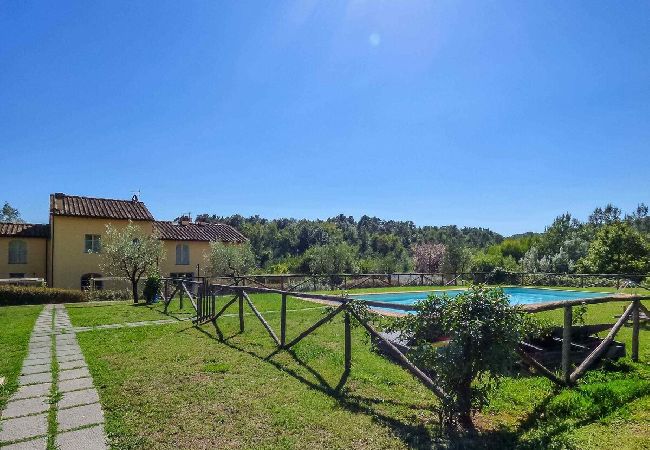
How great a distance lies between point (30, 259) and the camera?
1069 inches

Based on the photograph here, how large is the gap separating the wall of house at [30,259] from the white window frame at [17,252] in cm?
16

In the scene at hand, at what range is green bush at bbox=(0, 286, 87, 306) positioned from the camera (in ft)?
55.4

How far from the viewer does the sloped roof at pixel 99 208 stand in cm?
2669

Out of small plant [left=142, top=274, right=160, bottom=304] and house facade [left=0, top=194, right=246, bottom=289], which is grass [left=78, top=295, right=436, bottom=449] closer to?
small plant [left=142, top=274, right=160, bottom=304]

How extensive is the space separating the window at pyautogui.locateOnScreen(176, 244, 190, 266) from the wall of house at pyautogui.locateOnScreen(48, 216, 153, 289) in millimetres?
5765

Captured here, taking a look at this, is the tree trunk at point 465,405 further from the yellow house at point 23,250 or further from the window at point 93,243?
the yellow house at point 23,250

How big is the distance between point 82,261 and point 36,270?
10.7 feet

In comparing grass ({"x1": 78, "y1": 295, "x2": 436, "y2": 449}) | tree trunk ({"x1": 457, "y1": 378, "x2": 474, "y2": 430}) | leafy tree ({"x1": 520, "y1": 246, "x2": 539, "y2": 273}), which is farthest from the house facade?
leafy tree ({"x1": 520, "y1": 246, "x2": 539, "y2": 273})

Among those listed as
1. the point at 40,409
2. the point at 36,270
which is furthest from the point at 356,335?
the point at 36,270

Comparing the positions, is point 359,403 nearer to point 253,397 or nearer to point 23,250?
point 253,397

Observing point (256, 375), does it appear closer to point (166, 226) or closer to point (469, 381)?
point (469, 381)

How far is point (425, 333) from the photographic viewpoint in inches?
164

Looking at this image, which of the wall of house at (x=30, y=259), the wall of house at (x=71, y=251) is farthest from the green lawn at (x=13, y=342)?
the wall of house at (x=30, y=259)

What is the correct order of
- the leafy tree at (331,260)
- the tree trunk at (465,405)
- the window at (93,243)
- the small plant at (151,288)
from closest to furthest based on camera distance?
the tree trunk at (465,405), the small plant at (151,288), the window at (93,243), the leafy tree at (331,260)
